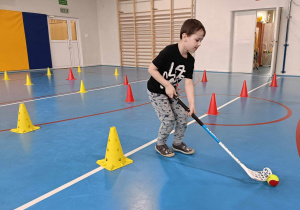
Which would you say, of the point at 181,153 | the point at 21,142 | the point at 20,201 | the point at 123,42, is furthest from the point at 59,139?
the point at 123,42

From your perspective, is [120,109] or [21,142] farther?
[120,109]

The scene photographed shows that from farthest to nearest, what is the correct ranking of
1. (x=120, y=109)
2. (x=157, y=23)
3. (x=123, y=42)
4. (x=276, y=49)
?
(x=123, y=42)
(x=157, y=23)
(x=276, y=49)
(x=120, y=109)

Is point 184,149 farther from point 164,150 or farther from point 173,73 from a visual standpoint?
point 173,73

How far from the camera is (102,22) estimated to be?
13398 millimetres

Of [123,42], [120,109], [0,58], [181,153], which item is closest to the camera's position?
[181,153]

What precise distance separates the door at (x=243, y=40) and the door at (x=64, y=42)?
26.3 feet

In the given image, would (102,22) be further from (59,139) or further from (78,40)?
(59,139)

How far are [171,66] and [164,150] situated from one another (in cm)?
86

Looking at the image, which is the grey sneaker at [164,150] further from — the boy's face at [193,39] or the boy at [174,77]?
the boy's face at [193,39]

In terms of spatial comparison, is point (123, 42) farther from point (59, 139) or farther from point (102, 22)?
point (59, 139)

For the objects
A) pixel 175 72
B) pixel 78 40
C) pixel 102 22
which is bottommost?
pixel 175 72

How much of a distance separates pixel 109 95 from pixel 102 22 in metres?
9.21

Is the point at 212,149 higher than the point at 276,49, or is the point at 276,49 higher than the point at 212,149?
the point at 276,49

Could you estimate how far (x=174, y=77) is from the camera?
2334 millimetres
